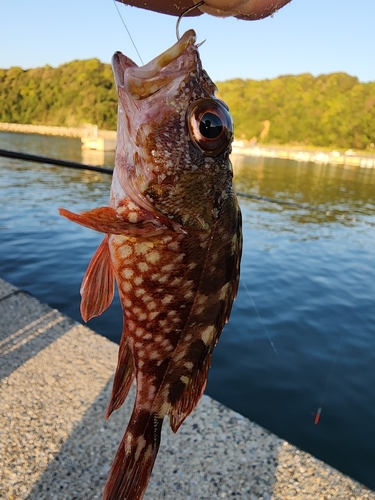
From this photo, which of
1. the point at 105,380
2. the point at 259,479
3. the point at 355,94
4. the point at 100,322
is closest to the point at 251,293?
the point at 100,322

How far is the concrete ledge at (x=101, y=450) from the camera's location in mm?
3580

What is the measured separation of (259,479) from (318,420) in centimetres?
349

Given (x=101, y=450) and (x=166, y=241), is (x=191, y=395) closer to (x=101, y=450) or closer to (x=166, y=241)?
(x=166, y=241)

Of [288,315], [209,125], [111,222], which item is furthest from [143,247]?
[288,315]

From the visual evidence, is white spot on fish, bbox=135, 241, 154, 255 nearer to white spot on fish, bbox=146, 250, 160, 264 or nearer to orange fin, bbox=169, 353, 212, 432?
white spot on fish, bbox=146, 250, 160, 264

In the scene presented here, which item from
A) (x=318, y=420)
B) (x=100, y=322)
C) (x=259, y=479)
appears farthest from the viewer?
(x=100, y=322)

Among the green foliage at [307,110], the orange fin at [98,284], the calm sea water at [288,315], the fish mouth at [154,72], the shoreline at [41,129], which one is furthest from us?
the green foliage at [307,110]

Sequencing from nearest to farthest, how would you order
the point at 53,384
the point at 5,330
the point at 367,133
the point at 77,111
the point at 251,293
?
the point at 53,384 → the point at 5,330 → the point at 251,293 → the point at 77,111 → the point at 367,133

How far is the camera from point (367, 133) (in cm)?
10831

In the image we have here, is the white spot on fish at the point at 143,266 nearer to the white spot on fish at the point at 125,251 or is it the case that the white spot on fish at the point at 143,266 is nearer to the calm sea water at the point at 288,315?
the white spot on fish at the point at 125,251

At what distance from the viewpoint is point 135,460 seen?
1927 millimetres

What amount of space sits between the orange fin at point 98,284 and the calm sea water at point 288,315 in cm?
539

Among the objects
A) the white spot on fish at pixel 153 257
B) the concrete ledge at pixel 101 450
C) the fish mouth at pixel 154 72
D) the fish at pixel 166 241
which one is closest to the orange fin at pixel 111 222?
the fish at pixel 166 241

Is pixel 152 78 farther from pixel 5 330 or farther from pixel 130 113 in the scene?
pixel 5 330
